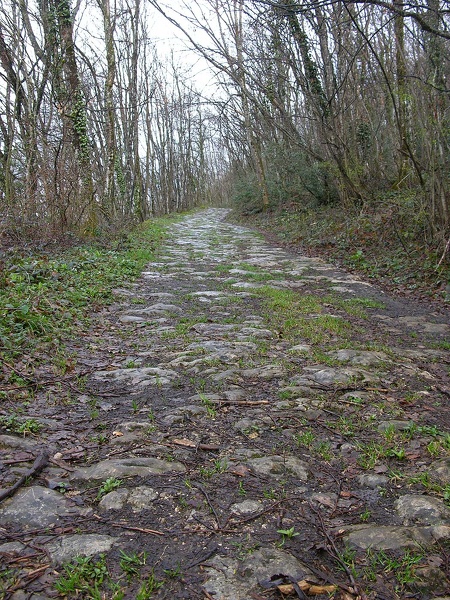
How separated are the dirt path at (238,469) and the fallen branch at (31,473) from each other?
1.3 inches

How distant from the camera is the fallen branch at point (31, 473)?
226 centimetres

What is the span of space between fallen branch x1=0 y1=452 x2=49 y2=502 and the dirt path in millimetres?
34

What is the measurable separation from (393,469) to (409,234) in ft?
24.9

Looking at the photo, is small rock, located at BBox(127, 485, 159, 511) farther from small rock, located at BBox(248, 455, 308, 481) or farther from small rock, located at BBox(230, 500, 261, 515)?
small rock, located at BBox(248, 455, 308, 481)

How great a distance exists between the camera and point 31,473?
2.46 m

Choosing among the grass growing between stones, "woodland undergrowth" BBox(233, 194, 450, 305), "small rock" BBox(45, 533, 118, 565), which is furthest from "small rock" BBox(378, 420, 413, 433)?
"woodland undergrowth" BBox(233, 194, 450, 305)

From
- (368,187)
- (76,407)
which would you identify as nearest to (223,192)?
(368,187)

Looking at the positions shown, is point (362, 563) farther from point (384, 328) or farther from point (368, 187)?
point (368, 187)

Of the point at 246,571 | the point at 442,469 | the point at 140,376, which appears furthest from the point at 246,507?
the point at 140,376

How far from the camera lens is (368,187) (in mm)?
→ 13023

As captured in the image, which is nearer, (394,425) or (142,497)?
(142,497)

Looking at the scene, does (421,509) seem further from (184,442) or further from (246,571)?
(184,442)

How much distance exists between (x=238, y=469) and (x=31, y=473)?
1.15 m

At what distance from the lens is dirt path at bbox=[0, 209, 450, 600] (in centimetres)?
182
